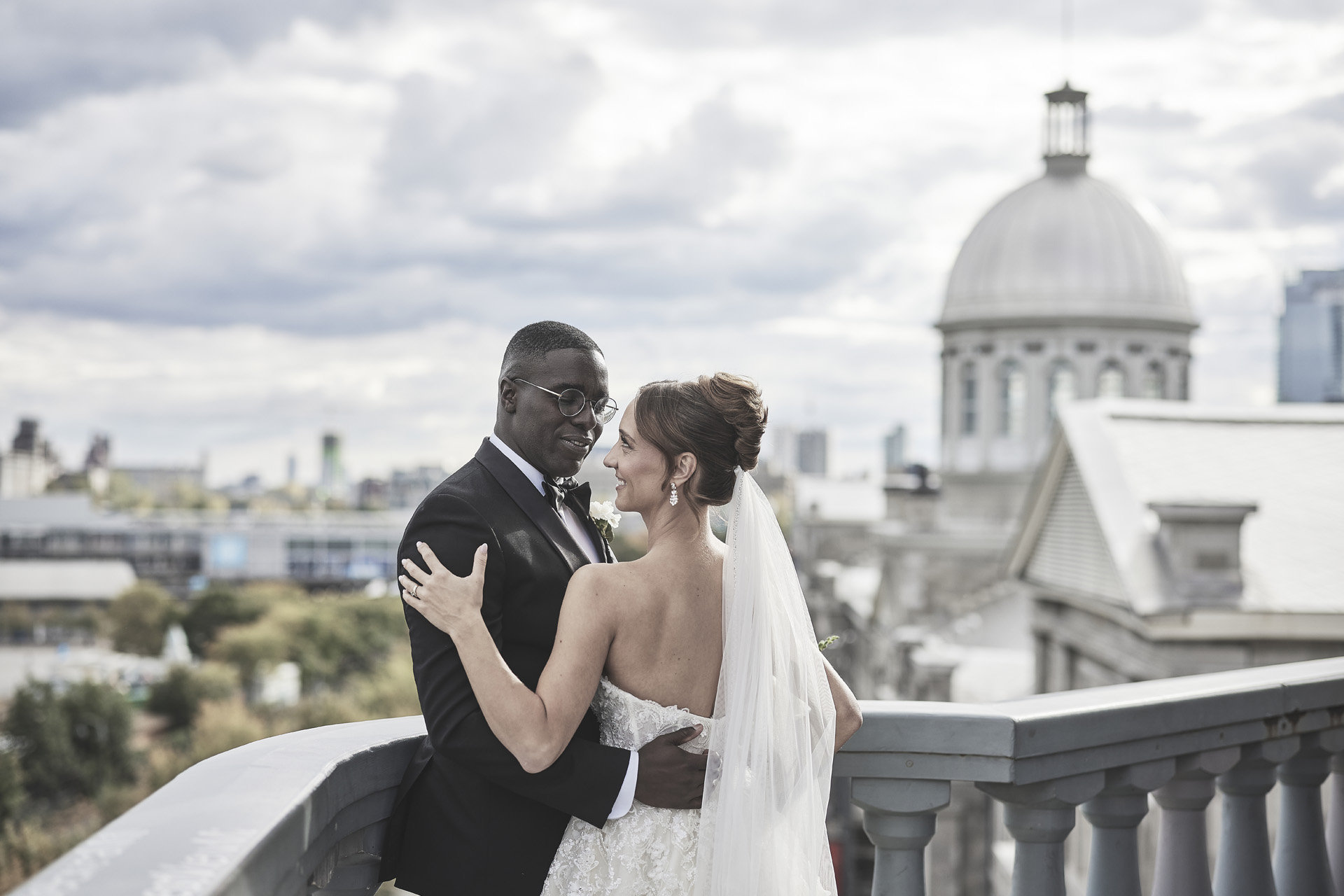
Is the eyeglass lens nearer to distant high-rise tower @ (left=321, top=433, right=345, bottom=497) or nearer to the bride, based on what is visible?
the bride

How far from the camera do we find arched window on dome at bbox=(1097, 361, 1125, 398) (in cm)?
4753

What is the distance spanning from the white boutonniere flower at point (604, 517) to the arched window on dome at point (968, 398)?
47012mm

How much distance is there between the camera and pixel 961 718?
3287 millimetres

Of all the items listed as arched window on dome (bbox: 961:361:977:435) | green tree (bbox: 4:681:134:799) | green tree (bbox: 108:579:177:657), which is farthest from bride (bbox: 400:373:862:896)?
green tree (bbox: 108:579:177:657)

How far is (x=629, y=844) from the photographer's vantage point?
316 cm

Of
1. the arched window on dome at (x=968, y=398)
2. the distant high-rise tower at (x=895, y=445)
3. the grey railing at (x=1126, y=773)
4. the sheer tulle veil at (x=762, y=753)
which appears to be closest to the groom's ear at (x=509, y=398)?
the sheer tulle veil at (x=762, y=753)

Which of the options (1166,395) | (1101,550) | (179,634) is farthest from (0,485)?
(1101,550)

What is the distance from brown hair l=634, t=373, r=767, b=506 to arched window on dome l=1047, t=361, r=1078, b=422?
4620 centimetres

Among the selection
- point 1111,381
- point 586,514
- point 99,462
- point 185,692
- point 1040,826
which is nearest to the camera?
point 1040,826

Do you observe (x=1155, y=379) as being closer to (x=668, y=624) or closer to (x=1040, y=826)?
(x=1040, y=826)

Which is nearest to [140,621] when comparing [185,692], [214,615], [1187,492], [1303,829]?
[214,615]

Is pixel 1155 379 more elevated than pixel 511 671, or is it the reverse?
pixel 1155 379

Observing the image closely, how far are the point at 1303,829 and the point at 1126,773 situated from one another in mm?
960

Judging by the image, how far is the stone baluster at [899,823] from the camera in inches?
128
